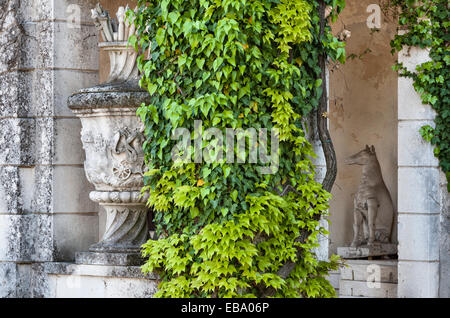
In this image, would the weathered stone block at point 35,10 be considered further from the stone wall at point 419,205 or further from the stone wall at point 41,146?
the stone wall at point 419,205

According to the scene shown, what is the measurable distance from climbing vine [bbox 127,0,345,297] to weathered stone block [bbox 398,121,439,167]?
1.72m

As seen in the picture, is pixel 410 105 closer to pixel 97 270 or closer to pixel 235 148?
pixel 235 148

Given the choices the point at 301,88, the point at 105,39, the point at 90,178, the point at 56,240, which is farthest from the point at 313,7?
the point at 56,240

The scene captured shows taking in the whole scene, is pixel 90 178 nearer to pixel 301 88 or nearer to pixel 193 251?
pixel 193 251

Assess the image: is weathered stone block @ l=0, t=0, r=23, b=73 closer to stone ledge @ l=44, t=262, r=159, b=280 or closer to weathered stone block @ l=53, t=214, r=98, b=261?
weathered stone block @ l=53, t=214, r=98, b=261

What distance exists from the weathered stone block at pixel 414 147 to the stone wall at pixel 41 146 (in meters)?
2.37

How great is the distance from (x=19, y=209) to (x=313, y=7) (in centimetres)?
240

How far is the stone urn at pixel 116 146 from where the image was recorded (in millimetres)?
5141

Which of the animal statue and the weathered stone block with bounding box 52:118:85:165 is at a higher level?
the weathered stone block with bounding box 52:118:85:165

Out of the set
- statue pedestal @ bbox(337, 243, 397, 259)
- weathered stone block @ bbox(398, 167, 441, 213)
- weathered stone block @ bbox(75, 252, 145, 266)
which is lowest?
statue pedestal @ bbox(337, 243, 397, 259)

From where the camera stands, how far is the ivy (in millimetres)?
6219

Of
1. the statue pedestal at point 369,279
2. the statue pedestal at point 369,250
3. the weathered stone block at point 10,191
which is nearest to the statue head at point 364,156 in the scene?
the statue pedestal at point 369,250

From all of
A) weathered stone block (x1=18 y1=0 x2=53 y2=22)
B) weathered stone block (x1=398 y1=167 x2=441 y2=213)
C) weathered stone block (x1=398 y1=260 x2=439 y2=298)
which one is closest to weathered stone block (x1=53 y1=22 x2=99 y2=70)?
weathered stone block (x1=18 y1=0 x2=53 y2=22)

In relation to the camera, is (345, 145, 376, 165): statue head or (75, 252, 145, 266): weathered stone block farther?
(345, 145, 376, 165): statue head
